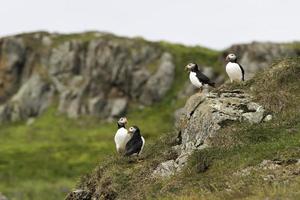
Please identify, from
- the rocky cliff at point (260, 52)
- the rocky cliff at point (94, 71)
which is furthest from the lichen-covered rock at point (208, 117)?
the rocky cliff at point (94, 71)

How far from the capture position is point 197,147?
31.1 meters

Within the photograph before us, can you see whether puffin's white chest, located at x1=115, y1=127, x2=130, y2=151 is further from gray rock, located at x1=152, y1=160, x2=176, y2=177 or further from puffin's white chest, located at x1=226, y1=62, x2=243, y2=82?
puffin's white chest, located at x1=226, y1=62, x2=243, y2=82

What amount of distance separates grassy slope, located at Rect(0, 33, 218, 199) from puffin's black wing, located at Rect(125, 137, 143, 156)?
58.5m

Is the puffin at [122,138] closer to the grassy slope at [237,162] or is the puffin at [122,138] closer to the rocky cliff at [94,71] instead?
the grassy slope at [237,162]

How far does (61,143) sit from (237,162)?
116 metres

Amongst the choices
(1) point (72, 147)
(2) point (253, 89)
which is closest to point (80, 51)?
(1) point (72, 147)

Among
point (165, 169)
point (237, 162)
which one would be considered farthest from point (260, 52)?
point (237, 162)

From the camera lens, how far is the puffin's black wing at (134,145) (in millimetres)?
33906

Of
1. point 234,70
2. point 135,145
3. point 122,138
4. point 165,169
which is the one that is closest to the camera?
point 165,169

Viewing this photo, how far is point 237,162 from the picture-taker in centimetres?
2719

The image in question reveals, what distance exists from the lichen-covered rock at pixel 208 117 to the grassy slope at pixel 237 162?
626 millimetres

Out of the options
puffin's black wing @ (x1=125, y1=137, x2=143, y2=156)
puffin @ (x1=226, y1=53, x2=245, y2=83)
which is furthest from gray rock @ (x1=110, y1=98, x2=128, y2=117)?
puffin's black wing @ (x1=125, y1=137, x2=143, y2=156)

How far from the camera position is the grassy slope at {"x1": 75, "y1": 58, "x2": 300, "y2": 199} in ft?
78.3

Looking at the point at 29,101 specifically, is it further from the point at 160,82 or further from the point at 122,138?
the point at 122,138
